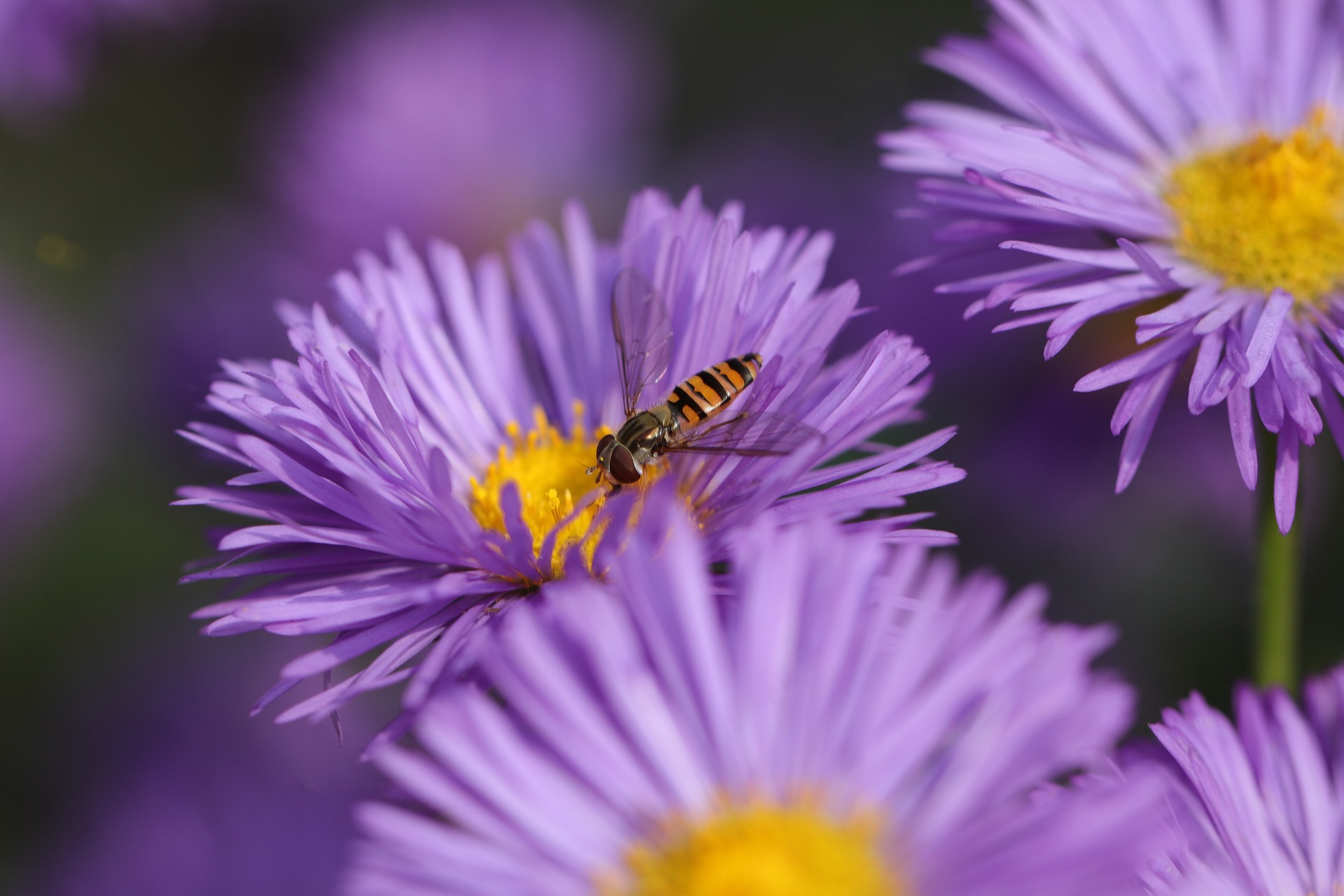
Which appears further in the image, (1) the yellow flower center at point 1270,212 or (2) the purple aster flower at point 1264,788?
(1) the yellow flower center at point 1270,212

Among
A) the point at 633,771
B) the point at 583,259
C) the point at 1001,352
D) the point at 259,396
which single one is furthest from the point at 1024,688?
the point at 1001,352

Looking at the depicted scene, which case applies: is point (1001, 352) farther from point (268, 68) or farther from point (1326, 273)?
point (268, 68)

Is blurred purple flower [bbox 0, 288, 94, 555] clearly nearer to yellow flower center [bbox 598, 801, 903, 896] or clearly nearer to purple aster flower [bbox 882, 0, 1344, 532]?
purple aster flower [bbox 882, 0, 1344, 532]

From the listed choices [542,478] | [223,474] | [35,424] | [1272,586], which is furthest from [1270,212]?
[35,424]

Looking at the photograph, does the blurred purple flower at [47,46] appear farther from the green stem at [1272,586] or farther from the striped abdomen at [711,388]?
the green stem at [1272,586]

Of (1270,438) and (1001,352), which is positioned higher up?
(1001,352)

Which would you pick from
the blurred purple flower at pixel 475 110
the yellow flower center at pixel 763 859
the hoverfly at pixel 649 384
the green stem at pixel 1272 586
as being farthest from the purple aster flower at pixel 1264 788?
the blurred purple flower at pixel 475 110
